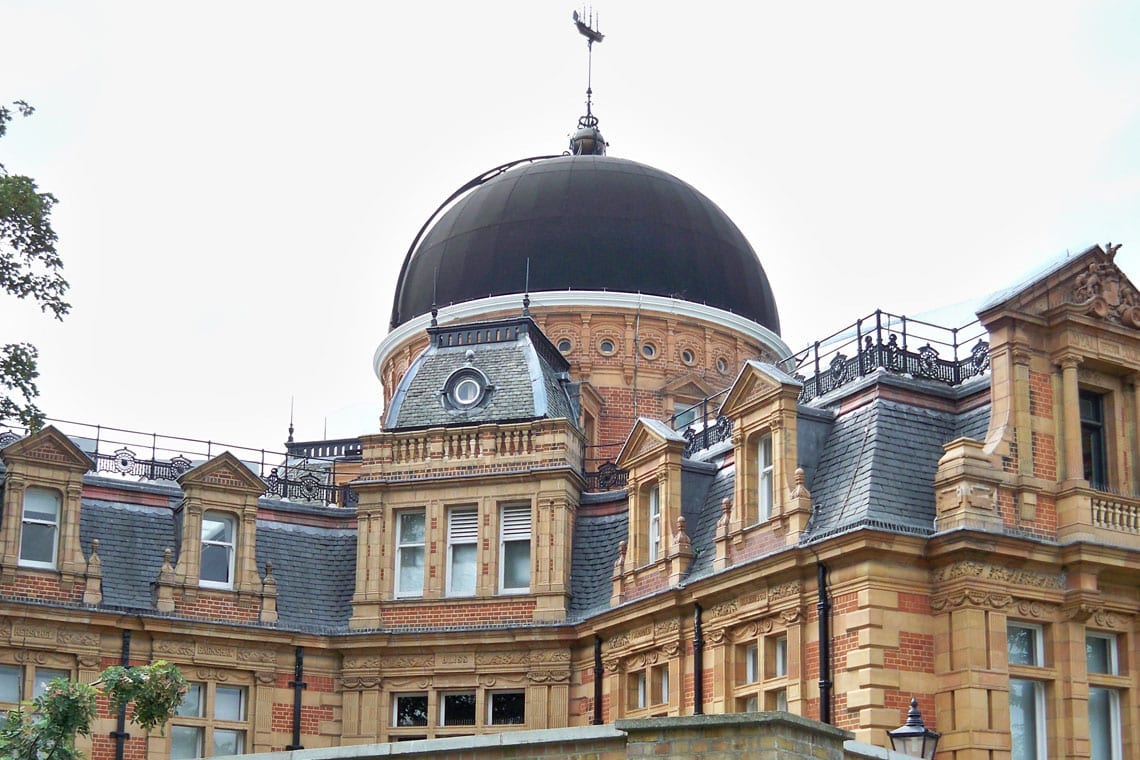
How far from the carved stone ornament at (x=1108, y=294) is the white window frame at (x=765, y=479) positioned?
5715 millimetres

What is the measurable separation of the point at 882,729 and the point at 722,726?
11.7 metres

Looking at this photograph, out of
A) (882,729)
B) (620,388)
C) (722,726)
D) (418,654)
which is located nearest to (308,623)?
(418,654)

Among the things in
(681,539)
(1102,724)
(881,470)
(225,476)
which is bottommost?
A: (1102,724)

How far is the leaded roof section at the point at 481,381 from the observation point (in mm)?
39438

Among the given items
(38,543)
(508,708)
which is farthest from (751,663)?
(38,543)

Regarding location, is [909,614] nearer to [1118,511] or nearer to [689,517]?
[1118,511]

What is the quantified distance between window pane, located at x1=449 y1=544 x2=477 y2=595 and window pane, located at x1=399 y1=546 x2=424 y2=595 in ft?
2.27

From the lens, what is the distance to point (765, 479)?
110 feet

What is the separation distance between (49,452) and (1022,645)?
18556 millimetres

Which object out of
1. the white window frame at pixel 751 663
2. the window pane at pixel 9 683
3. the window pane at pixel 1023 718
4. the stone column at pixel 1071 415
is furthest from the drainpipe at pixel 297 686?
the stone column at pixel 1071 415

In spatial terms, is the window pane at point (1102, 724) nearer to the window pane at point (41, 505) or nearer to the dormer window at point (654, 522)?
the dormer window at point (654, 522)

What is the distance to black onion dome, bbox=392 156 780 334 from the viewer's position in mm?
46375

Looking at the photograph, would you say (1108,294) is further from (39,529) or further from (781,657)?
(39,529)

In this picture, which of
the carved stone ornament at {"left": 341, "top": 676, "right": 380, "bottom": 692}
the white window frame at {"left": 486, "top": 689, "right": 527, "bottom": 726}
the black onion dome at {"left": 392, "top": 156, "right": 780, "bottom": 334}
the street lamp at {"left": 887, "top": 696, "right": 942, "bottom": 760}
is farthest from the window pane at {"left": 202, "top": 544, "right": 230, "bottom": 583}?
the street lamp at {"left": 887, "top": 696, "right": 942, "bottom": 760}
